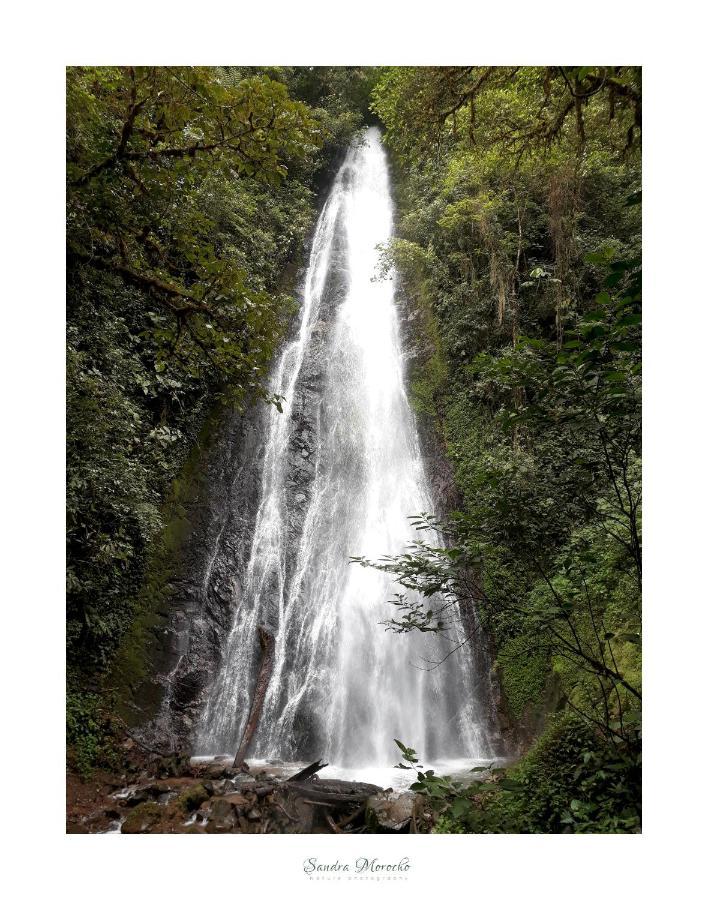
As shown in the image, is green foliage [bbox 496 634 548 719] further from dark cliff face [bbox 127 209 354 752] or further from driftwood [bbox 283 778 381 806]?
dark cliff face [bbox 127 209 354 752]

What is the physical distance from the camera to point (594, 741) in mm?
3055

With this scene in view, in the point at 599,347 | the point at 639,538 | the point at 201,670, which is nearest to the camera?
the point at 599,347

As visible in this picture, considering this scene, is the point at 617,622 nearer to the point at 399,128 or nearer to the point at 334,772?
the point at 334,772

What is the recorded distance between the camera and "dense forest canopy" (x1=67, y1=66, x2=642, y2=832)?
2.44m

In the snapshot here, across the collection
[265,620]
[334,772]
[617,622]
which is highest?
[617,622]

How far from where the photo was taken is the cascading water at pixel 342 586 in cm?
582

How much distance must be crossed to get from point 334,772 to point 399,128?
20.0 feet

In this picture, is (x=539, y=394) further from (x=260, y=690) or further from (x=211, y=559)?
(x=211, y=559)

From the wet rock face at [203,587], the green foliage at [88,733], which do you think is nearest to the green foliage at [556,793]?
the green foliage at [88,733]

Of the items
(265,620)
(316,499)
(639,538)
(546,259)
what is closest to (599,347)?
(639,538)

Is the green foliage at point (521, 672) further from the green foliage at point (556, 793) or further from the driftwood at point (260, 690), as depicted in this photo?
the driftwood at point (260, 690)

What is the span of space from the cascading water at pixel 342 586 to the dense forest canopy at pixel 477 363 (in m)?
0.66

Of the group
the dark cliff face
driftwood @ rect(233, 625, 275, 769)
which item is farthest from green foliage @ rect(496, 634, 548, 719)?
the dark cliff face

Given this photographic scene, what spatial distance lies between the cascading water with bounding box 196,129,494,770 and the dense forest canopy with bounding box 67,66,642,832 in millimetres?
664
